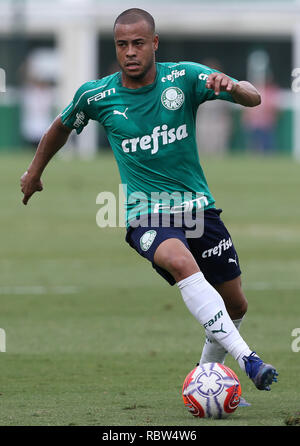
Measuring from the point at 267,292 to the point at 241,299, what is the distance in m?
5.11

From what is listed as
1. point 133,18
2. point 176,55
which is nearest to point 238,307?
point 133,18

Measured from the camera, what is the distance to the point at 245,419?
22.9 feet

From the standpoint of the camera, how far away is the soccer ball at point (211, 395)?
7035mm

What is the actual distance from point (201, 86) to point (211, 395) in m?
1.99

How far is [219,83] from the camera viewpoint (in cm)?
722

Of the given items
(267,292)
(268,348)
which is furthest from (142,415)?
(267,292)

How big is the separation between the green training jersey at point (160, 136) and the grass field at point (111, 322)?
1326mm

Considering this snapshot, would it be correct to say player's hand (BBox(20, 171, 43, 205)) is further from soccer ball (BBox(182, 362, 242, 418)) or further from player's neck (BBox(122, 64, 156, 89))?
soccer ball (BBox(182, 362, 242, 418))

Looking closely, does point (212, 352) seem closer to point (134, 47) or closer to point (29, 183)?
point (29, 183)

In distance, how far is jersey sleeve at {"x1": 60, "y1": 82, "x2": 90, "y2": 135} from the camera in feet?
25.7

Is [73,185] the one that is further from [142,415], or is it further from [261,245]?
[142,415]

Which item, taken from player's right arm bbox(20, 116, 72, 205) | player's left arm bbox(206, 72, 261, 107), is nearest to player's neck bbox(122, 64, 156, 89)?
player's left arm bbox(206, 72, 261, 107)

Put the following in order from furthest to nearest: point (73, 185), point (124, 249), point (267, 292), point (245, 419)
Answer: point (73, 185) < point (124, 249) < point (267, 292) < point (245, 419)

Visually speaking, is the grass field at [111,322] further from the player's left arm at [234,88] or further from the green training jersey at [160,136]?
the player's left arm at [234,88]
